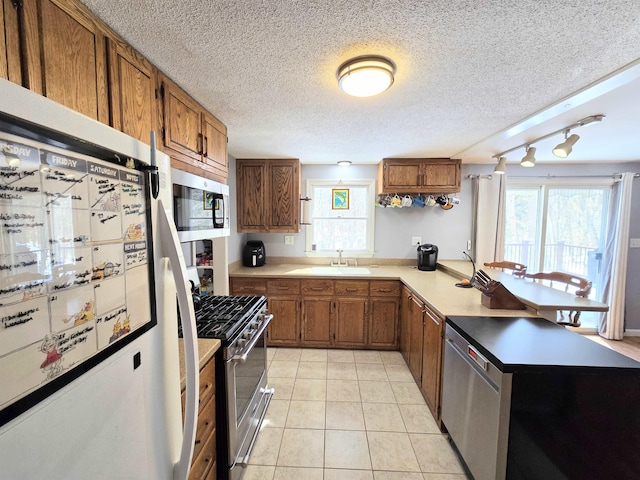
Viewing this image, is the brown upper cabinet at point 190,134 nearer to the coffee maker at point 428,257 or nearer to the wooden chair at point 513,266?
the coffee maker at point 428,257

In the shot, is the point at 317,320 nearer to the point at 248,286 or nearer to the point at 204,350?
the point at 248,286

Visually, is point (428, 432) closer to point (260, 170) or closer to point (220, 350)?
point (220, 350)

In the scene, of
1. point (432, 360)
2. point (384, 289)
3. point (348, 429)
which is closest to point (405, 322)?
point (384, 289)

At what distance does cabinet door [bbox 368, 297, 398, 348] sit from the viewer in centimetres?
302

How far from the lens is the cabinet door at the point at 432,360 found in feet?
6.34

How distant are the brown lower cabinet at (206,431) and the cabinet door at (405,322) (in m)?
1.94

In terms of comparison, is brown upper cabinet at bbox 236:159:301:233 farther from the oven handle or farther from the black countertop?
the black countertop

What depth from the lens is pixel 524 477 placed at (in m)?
1.26

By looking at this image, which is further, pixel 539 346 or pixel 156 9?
pixel 539 346

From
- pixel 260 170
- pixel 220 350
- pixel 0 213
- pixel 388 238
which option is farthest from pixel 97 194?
pixel 388 238

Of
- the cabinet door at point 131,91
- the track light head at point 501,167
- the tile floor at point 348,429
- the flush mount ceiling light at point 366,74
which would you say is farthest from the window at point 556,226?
the cabinet door at point 131,91

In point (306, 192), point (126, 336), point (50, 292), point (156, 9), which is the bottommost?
point (126, 336)

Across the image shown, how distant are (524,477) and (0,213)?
2.02 m

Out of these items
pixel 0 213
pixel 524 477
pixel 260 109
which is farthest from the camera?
pixel 260 109
